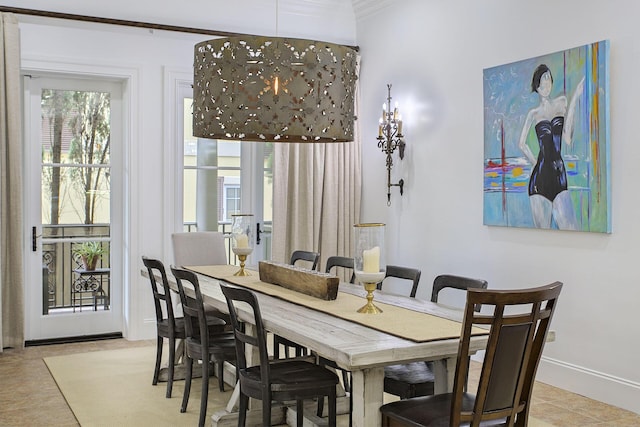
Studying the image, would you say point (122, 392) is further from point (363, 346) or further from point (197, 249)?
point (363, 346)

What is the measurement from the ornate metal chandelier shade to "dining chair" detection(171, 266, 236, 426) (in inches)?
34.7

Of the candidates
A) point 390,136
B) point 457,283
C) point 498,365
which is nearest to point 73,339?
point 390,136

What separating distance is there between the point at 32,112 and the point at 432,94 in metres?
3.23

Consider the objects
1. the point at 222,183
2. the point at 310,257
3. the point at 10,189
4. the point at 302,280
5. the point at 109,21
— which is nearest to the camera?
the point at 302,280

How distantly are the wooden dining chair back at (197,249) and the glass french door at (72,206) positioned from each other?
109cm

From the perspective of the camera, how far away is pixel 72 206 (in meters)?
6.05

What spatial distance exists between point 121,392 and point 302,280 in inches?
61.3

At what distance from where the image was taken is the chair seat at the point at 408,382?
11.0ft

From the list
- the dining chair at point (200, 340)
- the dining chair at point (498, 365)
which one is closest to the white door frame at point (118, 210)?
the dining chair at point (200, 340)

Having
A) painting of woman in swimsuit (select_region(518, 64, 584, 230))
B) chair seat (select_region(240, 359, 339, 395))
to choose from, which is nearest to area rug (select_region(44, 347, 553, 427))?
chair seat (select_region(240, 359, 339, 395))

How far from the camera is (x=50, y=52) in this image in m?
5.72

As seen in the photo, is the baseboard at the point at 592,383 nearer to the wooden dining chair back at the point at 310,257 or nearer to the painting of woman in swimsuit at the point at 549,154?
the painting of woman in swimsuit at the point at 549,154

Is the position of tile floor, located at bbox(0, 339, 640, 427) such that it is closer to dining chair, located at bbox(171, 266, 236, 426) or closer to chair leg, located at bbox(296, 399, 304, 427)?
dining chair, located at bbox(171, 266, 236, 426)

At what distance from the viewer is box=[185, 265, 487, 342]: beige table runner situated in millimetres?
2895
